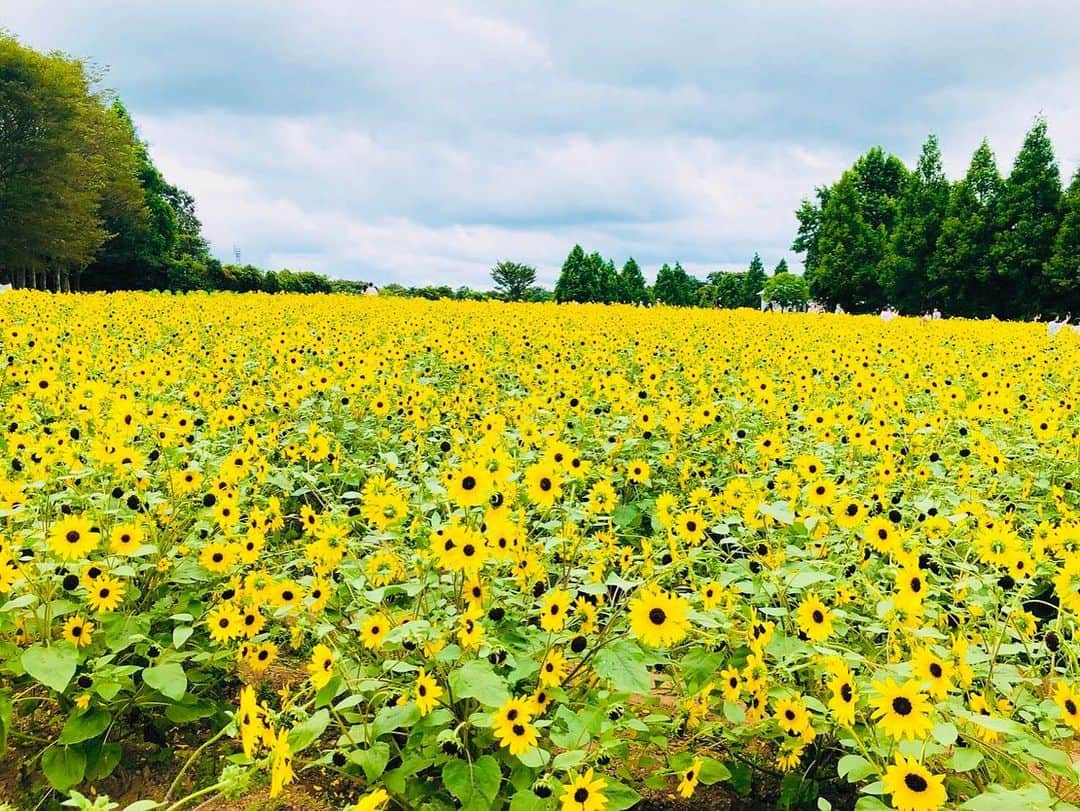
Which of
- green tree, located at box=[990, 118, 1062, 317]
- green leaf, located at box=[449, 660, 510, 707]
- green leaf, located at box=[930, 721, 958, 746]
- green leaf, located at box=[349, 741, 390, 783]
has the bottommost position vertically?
green leaf, located at box=[349, 741, 390, 783]

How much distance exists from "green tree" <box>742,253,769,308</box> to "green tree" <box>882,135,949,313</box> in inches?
1240

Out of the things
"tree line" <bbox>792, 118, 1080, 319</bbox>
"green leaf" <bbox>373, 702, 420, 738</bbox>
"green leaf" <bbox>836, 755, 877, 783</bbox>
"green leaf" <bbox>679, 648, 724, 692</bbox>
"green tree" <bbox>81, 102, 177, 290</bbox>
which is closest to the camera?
"green leaf" <bbox>836, 755, 877, 783</bbox>

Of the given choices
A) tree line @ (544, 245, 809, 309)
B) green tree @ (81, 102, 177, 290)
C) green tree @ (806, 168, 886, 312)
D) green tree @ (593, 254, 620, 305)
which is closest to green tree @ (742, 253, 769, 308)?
tree line @ (544, 245, 809, 309)

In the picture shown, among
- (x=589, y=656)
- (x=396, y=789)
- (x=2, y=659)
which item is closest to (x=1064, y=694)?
(x=589, y=656)

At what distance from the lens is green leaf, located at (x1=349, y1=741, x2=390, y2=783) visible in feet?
6.59

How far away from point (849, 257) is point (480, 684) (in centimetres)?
4978

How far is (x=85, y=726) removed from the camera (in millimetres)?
2400

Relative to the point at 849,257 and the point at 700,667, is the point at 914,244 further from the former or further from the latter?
the point at 700,667

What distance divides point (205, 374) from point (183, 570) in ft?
13.3

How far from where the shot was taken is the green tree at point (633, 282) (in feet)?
257

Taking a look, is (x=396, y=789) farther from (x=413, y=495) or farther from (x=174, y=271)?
(x=174, y=271)

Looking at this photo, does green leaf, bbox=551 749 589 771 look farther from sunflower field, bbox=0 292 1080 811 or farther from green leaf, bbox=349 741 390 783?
green leaf, bbox=349 741 390 783

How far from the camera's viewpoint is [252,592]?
2.42 m

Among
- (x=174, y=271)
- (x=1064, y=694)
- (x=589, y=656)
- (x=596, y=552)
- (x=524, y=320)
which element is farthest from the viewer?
(x=174, y=271)
